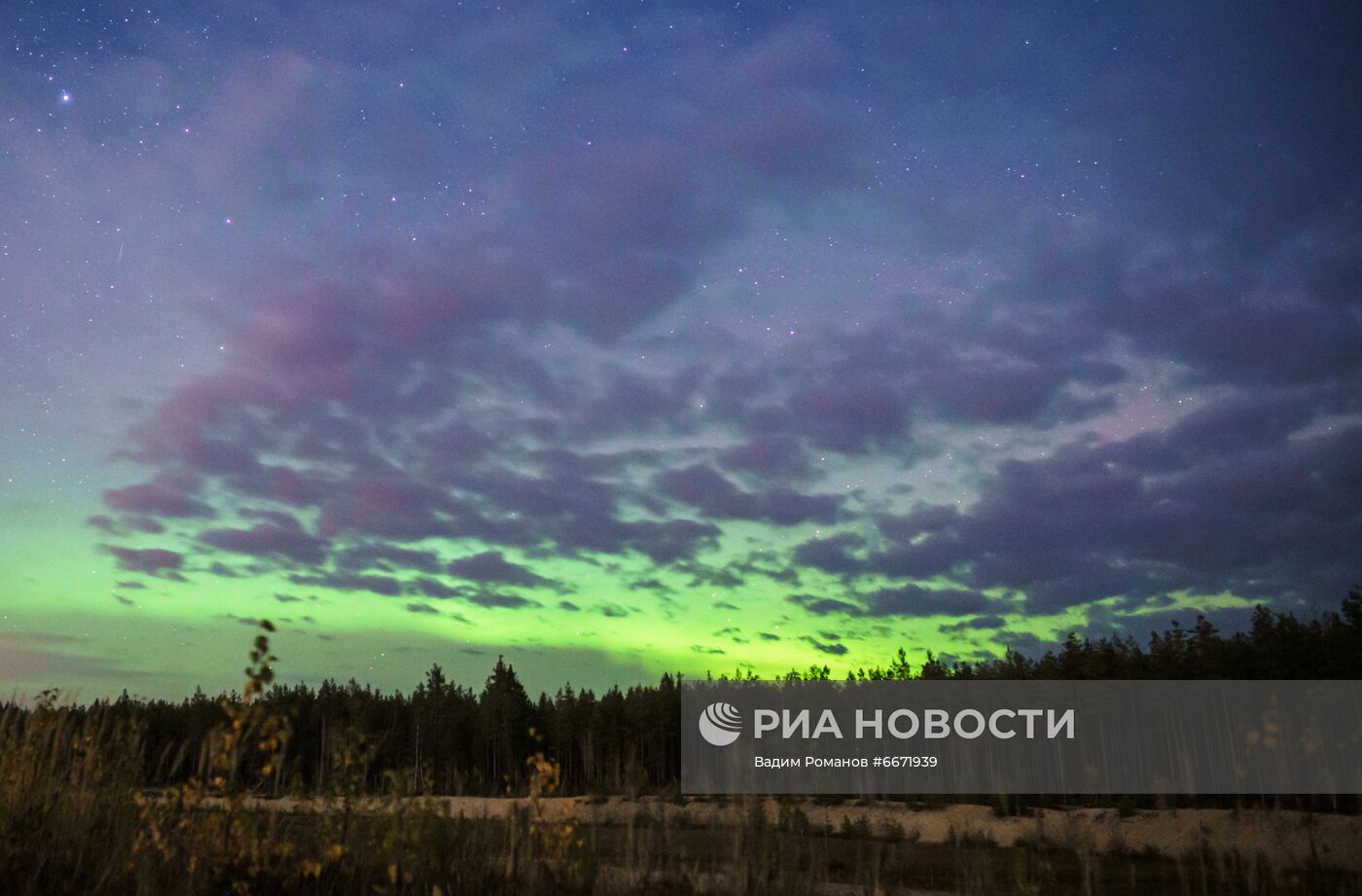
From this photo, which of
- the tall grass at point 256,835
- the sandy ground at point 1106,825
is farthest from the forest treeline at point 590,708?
the tall grass at point 256,835

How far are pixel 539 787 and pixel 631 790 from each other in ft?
2.76

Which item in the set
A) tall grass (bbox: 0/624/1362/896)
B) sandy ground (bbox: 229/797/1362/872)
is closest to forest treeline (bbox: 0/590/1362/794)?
sandy ground (bbox: 229/797/1362/872)

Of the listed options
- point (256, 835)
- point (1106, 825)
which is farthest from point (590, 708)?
point (256, 835)

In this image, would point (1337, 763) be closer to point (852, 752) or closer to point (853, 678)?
point (852, 752)

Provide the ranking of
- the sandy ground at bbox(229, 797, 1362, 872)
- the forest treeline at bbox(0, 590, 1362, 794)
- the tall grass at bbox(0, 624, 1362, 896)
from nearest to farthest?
1. the tall grass at bbox(0, 624, 1362, 896)
2. the sandy ground at bbox(229, 797, 1362, 872)
3. the forest treeline at bbox(0, 590, 1362, 794)

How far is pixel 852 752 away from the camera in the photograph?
5969 centimetres

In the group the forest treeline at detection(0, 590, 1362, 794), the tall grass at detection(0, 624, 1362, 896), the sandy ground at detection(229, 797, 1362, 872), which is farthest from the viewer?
the forest treeline at detection(0, 590, 1362, 794)

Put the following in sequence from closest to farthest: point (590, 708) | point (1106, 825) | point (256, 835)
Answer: point (256, 835)
point (1106, 825)
point (590, 708)

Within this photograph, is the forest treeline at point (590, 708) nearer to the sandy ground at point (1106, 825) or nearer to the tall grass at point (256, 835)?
the sandy ground at point (1106, 825)

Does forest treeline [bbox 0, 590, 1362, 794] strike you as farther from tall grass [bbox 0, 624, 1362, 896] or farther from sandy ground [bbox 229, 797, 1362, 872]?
tall grass [bbox 0, 624, 1362, 896]

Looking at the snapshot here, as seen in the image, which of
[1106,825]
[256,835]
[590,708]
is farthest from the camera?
[590,708]

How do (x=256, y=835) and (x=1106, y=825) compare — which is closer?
(x=256, y=835)

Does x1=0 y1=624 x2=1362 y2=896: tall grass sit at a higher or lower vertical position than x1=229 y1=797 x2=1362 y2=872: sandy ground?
higher

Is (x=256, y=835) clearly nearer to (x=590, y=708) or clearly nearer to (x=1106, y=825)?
Answer: (x=1106, y=825)
